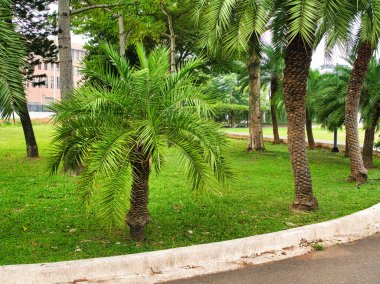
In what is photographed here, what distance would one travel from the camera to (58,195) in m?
9.60

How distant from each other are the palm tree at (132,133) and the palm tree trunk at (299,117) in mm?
2901

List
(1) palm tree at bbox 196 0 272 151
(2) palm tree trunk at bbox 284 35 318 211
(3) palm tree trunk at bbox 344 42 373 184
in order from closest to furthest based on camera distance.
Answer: (1) palm tree at bbox 196 0 272 151 < (2) palm tree trunk at bbox 284 35 318 211 < (3) palm tree trunk at bbox 344 42 373 184

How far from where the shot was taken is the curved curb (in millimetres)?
4871

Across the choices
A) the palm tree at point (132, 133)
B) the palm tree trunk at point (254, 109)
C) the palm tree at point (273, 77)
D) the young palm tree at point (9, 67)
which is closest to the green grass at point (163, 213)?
the palm tree at point (132, 133)

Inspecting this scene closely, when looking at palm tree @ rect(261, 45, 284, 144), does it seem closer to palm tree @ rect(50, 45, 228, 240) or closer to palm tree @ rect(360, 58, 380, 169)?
palm tree @ rect(360, 58, 380, 169)

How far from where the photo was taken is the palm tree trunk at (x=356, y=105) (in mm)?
12164

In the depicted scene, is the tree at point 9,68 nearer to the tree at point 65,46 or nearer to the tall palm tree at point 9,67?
the tall palm tree at point 9,67

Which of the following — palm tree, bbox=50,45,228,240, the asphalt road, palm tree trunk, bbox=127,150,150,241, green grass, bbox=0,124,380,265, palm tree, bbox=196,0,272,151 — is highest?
palm tree, bbox=196,0,272,151

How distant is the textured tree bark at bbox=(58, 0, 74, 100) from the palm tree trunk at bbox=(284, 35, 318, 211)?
18.6ft

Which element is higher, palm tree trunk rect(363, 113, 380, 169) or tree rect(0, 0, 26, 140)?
tree rect(0, 0, 26, 140)

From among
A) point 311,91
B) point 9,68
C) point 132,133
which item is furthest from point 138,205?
point 311,91

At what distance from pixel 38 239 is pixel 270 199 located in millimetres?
5011

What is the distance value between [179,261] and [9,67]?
3163 mm

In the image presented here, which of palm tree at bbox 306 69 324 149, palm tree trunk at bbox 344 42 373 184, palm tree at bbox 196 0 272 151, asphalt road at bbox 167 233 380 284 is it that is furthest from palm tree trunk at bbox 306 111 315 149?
asphalt road at bbox 167 233 380 284
